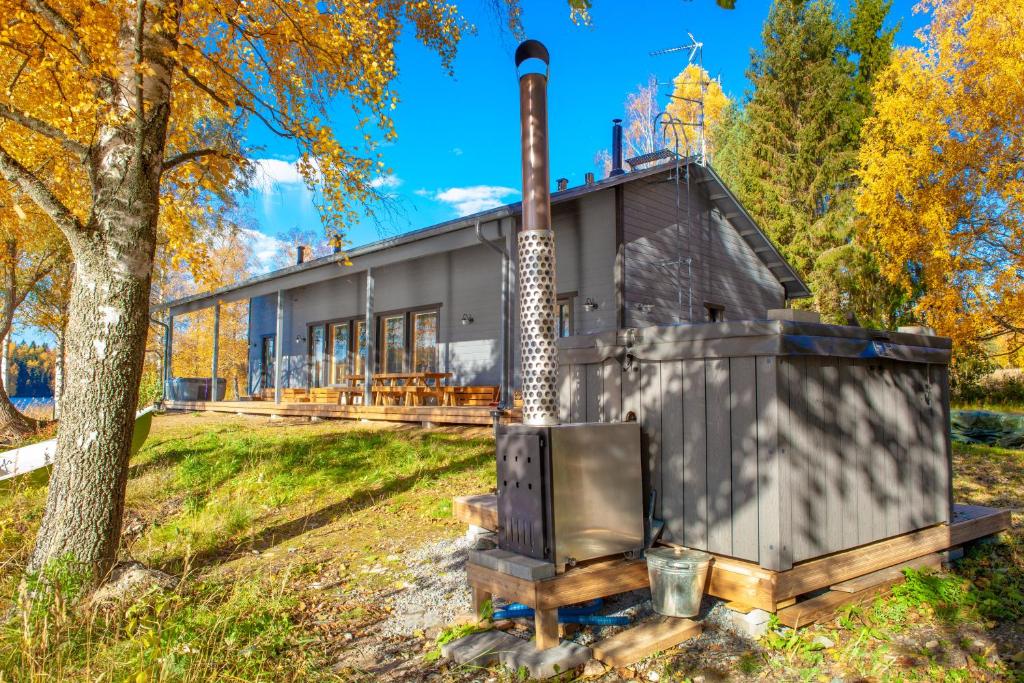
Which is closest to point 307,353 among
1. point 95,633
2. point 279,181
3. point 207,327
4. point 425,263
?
point 425,263

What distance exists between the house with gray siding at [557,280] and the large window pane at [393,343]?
0.03 m

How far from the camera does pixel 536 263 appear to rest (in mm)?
3504

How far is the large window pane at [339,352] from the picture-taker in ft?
55.1

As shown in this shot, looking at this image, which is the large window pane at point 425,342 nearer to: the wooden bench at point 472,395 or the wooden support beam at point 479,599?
the wooden bench at point 472,395

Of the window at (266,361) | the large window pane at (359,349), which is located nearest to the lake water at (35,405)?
the window at (266,361)

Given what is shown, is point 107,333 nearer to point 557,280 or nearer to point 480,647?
point 480,647

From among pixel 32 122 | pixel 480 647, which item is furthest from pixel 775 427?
pixel 32 122

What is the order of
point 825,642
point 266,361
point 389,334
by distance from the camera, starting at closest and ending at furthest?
point 825,642 < point 389,334 < point 266,361

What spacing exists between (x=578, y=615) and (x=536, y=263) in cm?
183

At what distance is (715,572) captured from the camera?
3.35 meters

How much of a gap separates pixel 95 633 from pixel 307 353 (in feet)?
49.3

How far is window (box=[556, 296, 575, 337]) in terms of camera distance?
462 inches

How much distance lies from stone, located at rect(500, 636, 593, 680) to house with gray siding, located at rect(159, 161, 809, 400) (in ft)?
24.2

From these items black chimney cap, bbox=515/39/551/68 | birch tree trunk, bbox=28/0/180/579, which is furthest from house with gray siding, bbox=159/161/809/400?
black chimney cap, bbox=515/39/551/68
